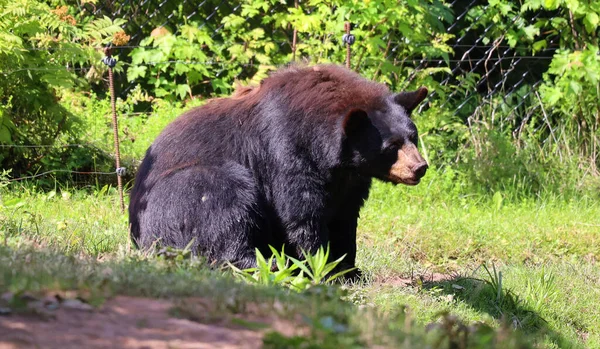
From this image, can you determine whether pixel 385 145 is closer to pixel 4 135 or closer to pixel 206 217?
pixel 206 217

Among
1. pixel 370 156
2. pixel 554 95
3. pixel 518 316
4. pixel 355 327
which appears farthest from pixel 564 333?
pixel 554 95

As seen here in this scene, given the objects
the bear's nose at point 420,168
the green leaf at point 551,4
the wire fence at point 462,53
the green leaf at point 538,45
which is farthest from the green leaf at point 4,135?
the green leaf at point 538,45

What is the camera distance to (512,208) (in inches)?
382

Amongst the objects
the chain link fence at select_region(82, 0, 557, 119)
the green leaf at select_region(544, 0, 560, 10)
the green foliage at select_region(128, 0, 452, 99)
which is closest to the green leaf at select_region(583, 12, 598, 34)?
the green leaf at select_region(544, 0, 560, 10)

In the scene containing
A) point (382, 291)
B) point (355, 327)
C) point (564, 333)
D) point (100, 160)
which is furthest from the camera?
point (100, 160)

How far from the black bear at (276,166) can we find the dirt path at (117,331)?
9.40 ft

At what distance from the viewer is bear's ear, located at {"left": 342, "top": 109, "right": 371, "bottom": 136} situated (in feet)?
20.3

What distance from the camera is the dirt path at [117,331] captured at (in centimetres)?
305

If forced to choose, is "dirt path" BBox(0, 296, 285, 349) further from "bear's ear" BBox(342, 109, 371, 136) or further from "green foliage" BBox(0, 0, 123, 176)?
"green foliage" BBox(0, 0, 123, 176)

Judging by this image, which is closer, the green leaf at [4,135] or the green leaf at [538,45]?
the green leaf at [4,135]

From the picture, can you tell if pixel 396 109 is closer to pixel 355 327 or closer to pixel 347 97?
pixel 347 97

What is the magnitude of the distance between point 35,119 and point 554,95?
6.23m

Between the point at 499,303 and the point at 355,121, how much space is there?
1879 mm

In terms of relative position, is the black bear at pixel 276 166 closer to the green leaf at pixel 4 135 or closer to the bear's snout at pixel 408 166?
the bear's snout at pixel 408 166
